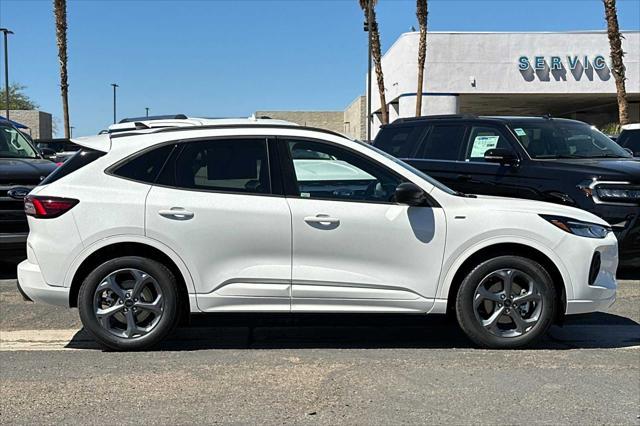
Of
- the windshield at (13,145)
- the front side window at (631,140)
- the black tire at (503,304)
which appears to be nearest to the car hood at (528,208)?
the black tire at (503,304)

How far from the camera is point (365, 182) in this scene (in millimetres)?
5207

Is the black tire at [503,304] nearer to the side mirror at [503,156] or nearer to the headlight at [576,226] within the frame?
the headlight at [576,226]

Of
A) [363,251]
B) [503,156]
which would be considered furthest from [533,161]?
[363,251]

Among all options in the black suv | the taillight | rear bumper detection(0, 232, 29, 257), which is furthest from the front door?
rear bumper detection(0, 232, 29, 257)

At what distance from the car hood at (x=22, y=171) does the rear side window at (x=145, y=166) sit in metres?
2.88

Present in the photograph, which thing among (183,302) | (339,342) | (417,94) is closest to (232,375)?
(183,302)

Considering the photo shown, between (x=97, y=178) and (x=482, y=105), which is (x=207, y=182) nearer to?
(x=97, y=178)

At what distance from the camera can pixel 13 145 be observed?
891cm

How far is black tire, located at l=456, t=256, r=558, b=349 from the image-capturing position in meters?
5.06

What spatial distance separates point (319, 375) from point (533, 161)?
14.9 ft

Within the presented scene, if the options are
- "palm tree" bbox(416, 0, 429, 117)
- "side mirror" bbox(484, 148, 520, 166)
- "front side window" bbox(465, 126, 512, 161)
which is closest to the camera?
"side mirror" bbox(484, 148, 520, 166)

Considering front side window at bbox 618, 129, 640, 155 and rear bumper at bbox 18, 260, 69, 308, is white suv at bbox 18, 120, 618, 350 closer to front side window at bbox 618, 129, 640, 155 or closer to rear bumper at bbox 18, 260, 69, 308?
rear bumper at bbox 18, 260, 69, 308

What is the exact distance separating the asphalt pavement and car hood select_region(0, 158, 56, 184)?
6.02 ft

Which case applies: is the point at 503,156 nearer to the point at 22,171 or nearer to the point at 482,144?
the point at 482,144
